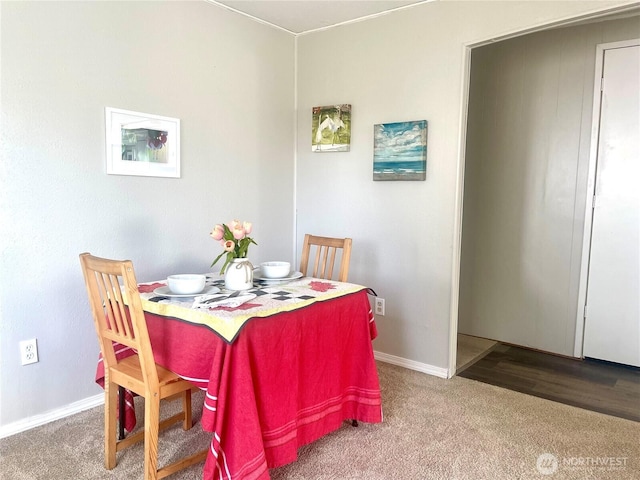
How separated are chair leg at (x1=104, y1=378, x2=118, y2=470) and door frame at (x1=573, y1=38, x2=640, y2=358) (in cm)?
305

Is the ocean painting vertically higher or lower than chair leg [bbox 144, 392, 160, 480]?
higher

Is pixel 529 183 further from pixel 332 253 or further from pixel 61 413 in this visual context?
pixel 61 413

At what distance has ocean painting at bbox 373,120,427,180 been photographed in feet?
9.68

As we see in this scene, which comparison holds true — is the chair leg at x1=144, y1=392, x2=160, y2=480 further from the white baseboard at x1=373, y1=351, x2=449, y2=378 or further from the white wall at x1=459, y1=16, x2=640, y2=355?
the white wall at x1=459, y1=16, x2=640, y2=355

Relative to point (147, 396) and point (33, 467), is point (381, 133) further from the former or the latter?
point (33, 467)

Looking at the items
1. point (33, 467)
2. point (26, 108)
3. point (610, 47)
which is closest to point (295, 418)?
point (33, 467)

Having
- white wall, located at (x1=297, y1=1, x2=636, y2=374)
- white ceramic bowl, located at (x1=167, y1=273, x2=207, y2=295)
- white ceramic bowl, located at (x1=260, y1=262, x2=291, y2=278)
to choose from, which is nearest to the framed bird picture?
white wall, located at (x1=297, y1=1, x2=636, y2=374)

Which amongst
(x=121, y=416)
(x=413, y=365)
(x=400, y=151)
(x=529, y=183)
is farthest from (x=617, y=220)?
(x=121, y=416)

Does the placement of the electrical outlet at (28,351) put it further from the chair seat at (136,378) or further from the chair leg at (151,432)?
the chair leg at (151,432)

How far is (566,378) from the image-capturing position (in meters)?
3.00

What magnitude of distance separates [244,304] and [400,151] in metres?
1.71

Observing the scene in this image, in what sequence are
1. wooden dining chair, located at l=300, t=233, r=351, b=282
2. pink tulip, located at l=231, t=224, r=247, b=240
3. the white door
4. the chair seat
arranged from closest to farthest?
the chair seat
pink tulip, located at l=231, t=224, r=247, b=240
wooden dining chair, located at l=300, t=233, r=351, b=282
the white door

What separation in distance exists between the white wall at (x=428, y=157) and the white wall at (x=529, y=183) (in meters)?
1.00

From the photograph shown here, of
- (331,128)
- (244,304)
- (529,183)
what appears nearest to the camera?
(244,304)
